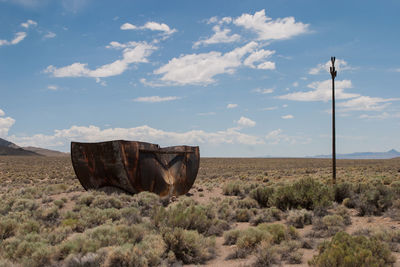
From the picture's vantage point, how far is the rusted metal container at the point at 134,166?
13.2 meters

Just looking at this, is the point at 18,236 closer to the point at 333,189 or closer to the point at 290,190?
the point at 290,190

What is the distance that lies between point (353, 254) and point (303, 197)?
650 cm

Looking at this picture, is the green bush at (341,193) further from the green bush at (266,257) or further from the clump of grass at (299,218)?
the green bush at (266,257)

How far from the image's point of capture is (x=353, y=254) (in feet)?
17.7

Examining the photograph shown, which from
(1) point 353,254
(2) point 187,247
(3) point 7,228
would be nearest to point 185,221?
(2) point 187,247

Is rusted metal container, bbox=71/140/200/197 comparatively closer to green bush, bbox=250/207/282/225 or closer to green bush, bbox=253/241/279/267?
green bush, bbox=250/207/282/225

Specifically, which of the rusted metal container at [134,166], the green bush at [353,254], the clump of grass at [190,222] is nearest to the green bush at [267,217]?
the clump of grass at [190,222]

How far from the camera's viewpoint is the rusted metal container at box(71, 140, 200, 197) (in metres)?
13.2

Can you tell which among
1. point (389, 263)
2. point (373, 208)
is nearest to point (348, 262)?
point (389, 263)

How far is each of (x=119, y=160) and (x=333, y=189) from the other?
8524 mm

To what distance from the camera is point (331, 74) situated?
18.7 meters

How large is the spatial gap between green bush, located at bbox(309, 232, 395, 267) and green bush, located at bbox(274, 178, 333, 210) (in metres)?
5.17

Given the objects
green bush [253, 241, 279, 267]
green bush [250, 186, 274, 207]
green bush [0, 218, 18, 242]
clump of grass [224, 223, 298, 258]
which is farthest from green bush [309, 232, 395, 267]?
green bush [0, 218, 18, 242]

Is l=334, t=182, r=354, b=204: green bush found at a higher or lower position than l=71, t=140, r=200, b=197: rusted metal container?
lower
